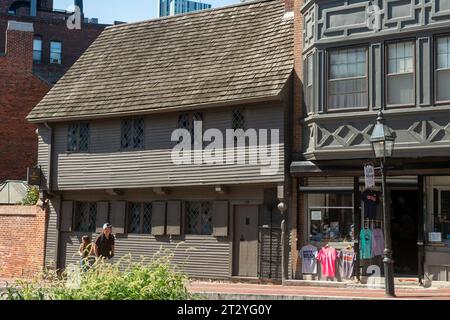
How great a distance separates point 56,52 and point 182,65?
27782 mm

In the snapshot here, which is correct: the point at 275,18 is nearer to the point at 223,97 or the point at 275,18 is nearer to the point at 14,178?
the point at 223,97

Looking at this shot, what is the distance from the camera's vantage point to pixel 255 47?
79.7 ft

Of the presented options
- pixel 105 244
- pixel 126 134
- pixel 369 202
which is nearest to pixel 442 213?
pixel 369 202

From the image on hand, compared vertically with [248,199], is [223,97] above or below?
above

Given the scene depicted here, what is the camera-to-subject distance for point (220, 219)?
23797 millimetres

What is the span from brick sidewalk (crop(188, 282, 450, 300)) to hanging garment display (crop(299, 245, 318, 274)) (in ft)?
2.65

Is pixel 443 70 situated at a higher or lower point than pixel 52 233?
higher

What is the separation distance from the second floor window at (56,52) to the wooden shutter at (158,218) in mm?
28325

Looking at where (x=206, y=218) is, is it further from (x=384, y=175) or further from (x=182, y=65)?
(x=384, y=175)

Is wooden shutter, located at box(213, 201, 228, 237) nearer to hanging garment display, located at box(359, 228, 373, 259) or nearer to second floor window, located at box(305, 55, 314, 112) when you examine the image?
second floor window, located at box(305, 55, 314, 112)

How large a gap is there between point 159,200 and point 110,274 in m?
15.5

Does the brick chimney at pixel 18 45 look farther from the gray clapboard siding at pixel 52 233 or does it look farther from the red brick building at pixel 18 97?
the gray clapboard siding at pixel 52 233

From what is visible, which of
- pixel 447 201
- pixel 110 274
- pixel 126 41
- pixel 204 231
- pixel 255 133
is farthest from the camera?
pixel 126 41
